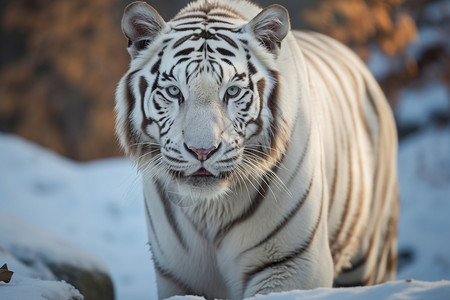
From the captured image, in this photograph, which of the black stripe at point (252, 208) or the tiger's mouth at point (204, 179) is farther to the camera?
the black stripe at point (252, 208)

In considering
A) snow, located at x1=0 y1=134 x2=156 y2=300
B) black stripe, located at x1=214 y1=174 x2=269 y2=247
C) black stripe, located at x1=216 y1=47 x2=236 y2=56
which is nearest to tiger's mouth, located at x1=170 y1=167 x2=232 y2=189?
black stripe, located at x1=214 y1=174 x2=269 y2=247

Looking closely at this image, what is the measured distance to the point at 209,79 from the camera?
2.00 m

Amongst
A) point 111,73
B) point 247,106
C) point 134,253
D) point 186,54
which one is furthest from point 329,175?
point 111,73

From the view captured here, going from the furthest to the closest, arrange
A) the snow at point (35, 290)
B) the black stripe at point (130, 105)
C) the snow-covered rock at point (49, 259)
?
the snow-covered rock at point (49, 259), the black stripe at point (130, 105), the snow at point (35, 290)

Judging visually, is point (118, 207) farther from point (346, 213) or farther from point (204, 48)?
point (204, 48)

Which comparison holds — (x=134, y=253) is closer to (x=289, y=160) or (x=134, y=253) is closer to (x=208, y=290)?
(x=208, y=290)

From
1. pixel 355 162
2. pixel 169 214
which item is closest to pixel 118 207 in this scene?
pixel 355 162

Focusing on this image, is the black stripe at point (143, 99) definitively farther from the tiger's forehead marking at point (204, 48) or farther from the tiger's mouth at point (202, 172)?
the tiger's mouth at point (202, 172)

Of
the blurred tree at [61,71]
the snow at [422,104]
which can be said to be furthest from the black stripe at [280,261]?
the blurred tree at [61,71]

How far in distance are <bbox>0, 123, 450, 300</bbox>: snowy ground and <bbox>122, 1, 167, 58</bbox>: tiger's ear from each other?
1967 millimetres

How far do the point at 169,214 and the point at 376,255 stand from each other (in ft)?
4.27

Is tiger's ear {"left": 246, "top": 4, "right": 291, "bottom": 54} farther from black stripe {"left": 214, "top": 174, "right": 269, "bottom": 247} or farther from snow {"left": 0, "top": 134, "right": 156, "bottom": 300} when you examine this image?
snow {"left": 0, "top": 134, "right": 156, "bottom": 300}

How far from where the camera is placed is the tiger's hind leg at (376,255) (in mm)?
2904

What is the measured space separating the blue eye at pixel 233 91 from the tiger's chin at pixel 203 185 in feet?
0.92
